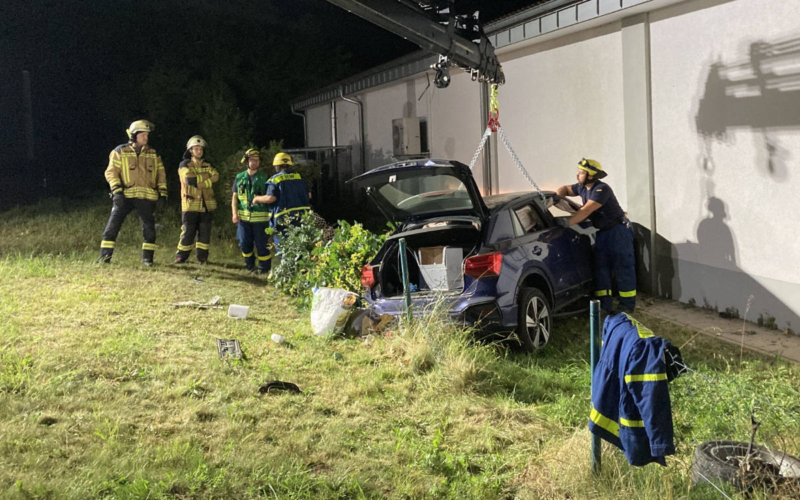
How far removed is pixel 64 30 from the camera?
114ft

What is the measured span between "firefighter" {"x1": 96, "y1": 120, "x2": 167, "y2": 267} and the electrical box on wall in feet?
17.3

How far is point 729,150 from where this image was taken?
716 centimetres

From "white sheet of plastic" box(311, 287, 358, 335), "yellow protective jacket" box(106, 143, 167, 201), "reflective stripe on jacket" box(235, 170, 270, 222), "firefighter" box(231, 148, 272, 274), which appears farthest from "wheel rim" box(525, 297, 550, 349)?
"yellow protective jacket" box(106, 143, 167, 201)

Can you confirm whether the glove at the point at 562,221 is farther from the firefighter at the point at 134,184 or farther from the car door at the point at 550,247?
the firefighter at the point at 134,184

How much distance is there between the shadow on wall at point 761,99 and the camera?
6410mm

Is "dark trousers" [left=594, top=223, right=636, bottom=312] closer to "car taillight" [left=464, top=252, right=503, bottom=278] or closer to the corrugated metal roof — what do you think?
"car taillight" [left=464, top=252, right=503, bottom=278]

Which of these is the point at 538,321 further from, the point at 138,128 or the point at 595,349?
the point at 138,128

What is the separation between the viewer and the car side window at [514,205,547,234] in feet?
21.7

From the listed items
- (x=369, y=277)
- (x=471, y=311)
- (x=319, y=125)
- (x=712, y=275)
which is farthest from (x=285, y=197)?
(x=319, y=125)

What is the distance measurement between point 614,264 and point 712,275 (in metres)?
1.12

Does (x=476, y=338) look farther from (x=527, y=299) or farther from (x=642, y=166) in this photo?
(x=642, y=166)

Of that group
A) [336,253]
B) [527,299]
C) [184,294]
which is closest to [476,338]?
[527,299]

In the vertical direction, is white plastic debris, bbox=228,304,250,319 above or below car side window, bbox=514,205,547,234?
below

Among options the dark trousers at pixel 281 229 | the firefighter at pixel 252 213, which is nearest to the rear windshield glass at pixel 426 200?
the dark trousers at pixel 281 229
